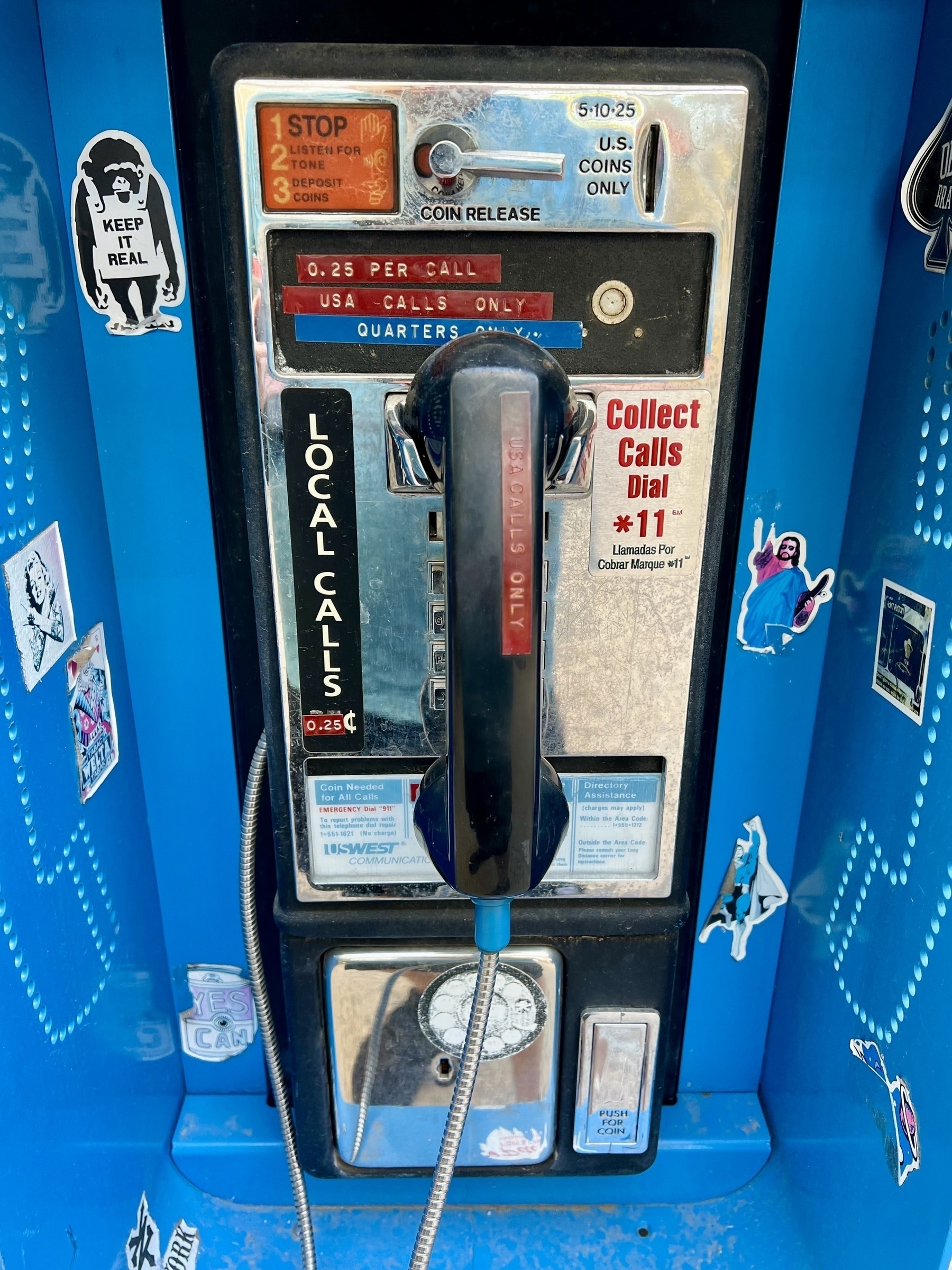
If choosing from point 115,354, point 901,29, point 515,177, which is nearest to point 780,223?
point 901,29

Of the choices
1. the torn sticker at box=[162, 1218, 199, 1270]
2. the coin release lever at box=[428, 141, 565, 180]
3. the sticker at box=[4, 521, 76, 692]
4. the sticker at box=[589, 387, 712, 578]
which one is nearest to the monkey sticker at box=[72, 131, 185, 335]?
the sticker at box=[4, 521, 76, 692]

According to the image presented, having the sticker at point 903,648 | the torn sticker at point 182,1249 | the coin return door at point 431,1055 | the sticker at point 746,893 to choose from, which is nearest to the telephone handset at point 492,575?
the coin return door at point 431,1055

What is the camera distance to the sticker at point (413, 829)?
0.83 m

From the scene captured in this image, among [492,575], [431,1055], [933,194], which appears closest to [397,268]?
[492,575]

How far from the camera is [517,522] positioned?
648 millimetres

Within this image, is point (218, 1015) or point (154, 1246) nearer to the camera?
point (154, 1246)

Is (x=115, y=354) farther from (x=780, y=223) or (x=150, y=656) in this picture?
(x=780, y=223)

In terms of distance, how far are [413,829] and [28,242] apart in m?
0.57

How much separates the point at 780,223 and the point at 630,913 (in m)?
0.62

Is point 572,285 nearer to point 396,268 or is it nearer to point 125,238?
point 396,268

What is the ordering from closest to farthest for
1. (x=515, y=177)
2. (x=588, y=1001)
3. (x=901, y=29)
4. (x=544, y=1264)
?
1. (x=515, y=177)
2. (x=901, y=29)
3. (x=588, y=1001)
4. (x=544, y=1264)

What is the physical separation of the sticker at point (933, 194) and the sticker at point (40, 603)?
2.44 feet

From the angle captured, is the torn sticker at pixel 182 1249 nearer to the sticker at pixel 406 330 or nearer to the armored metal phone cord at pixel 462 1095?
the armored metal phone cord at pixel 462 1095

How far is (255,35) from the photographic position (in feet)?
2.64
